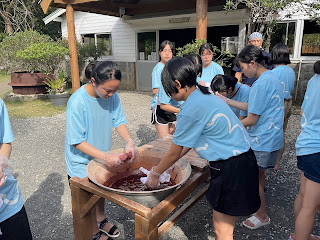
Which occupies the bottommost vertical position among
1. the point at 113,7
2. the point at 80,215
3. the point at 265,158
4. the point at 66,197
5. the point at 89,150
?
the point at 66,197

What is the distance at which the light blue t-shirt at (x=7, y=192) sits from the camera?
1.45 metres

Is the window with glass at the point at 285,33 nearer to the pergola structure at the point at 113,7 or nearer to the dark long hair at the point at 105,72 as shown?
the pergola structure at the point at 113,7

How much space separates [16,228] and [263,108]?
2019 mm

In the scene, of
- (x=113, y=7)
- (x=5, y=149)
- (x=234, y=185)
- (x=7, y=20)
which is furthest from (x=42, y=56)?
(x=7, y=20)

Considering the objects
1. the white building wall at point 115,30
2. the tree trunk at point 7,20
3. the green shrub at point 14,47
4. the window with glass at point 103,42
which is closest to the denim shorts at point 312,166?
the white building wall at point 115,30

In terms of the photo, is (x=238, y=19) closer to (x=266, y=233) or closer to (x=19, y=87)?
(x=266, y=233)

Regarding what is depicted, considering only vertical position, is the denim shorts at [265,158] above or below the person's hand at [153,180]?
below

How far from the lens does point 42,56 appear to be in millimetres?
8211

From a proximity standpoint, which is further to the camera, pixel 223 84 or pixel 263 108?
pixel 223 84

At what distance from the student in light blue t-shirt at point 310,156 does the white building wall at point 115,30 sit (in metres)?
9.52

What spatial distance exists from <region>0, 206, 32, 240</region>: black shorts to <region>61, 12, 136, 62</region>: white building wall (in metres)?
9.76

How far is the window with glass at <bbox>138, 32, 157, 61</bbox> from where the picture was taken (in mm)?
10263

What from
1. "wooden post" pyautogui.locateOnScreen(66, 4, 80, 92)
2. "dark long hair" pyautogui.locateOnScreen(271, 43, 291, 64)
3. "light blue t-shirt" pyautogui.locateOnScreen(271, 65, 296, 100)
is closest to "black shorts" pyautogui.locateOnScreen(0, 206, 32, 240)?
"light blue t-shirt" pyautogui.locateOnScreen(271, 65, 296, 100)

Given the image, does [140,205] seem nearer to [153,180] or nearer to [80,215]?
[153,180]
